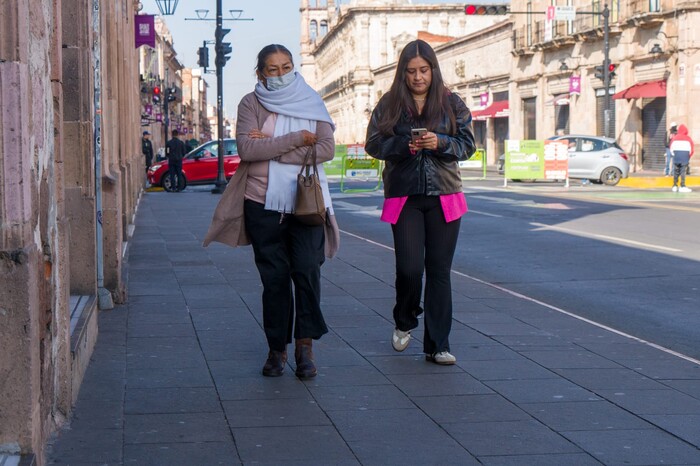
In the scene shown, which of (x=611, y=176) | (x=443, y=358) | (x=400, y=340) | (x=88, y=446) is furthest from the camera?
(x=611, y=176)

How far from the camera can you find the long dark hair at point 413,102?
6.66 meters

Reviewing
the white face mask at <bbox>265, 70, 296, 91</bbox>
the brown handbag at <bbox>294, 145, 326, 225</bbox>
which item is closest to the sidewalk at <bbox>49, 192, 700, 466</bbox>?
the brown handbag at <bbox>294, 145, 326, 225</bbox>

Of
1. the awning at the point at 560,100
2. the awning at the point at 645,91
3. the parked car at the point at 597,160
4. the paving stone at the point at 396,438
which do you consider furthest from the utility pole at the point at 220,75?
the paving stone at the point at 396,438

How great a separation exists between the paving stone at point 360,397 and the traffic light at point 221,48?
93.8ft

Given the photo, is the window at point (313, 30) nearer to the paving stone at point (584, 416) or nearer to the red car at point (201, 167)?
the red car at point (201, 167)

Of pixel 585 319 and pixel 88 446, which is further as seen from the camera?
pixel 585 319

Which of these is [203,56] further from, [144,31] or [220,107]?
[144,31]

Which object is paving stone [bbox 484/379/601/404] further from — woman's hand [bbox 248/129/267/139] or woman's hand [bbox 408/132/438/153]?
woman's hand [bbox 248/129/267/139]

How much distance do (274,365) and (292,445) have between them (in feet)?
4.87

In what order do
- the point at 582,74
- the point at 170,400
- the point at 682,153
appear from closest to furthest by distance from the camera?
1. the point at 170,400
2. the point at 682,153
3. the point at 582,74

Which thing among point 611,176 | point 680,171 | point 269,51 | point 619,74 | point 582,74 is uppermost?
point 582,74

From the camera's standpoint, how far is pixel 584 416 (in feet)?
17.7

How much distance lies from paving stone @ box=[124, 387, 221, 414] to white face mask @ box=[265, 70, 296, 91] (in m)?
1.60

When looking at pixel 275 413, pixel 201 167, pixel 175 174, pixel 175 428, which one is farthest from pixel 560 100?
pixel 175 428
